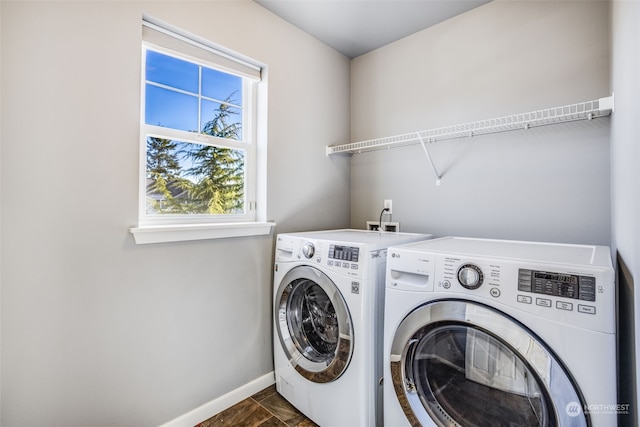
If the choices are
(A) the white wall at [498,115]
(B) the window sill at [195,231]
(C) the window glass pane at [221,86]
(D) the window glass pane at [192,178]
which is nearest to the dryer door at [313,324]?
(B) the window sill at [195,231]

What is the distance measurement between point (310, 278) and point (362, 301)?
0.33 metres

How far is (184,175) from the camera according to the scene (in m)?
1.65

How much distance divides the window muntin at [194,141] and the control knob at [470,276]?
4.25ft

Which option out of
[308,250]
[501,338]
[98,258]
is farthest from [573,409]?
[98,258]

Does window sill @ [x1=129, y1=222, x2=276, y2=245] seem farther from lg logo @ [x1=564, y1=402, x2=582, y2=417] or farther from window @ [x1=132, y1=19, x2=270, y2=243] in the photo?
lg logo @ [x1=564, y1=402, x2=582, y2=417]

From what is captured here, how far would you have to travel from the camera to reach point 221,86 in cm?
182

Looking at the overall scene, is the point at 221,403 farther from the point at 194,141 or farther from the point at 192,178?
the point at 194,141

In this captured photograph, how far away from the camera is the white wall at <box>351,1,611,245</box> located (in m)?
1.51

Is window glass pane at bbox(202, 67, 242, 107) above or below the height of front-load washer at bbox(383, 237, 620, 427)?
above

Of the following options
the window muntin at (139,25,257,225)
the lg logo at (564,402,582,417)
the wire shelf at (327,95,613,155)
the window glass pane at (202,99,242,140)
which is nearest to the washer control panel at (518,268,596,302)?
the lg logo at (564,402,582,417)

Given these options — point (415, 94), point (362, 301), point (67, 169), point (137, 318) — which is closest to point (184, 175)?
point (67, 169)

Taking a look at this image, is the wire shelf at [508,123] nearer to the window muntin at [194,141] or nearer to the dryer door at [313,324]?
the window muntin at [194,141]

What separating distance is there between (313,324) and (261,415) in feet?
1.83

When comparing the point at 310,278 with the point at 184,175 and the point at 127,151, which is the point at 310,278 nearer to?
the point at 184,175
